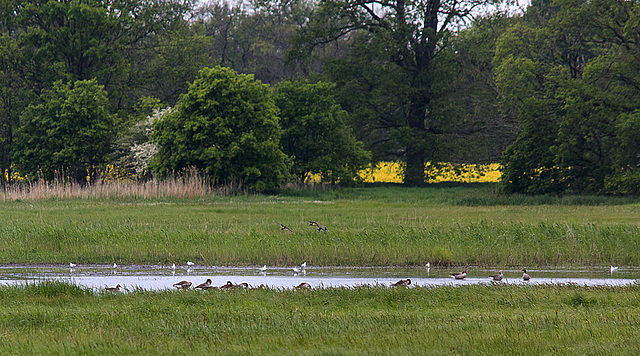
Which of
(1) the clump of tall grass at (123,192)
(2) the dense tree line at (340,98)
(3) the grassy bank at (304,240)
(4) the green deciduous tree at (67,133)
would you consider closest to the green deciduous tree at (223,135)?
(2) the dense tree line at (340,98)

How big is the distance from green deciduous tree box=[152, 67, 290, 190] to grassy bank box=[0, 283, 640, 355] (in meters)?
27.8

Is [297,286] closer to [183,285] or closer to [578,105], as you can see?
[183,285]

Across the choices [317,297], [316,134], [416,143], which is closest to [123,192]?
[316,134]

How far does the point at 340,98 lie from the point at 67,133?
60.4ft

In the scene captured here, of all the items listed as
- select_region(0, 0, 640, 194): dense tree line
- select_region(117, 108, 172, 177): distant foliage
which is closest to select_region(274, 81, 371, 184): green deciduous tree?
select_region(0, 0, 640, 194): dense tree line

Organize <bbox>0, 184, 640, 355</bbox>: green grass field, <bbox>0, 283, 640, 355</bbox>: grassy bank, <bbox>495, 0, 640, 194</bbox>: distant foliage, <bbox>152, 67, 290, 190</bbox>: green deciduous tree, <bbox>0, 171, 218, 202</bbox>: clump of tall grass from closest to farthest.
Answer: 1. <bbox>0, 283, 640, 355</bbox>: grassy bank
2. <bbox>0, 184, 640, 355</bbox>: green grass field
3. <bbox>0, 171, 218, 202</bbox>: clump of tall grass
4. <bbox>495, 0, 640, 194</bbox>: distant foliage
5. <bbox>152, 67, 290, 190</bbox>: green deciduous tree

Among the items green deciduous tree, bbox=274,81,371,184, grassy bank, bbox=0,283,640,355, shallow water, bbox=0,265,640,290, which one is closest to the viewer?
grassy bank, bbox=0,283,640,355

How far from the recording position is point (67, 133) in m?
49.2

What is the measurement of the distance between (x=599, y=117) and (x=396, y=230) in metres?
23.3

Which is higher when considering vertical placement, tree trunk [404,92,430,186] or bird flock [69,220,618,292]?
tree trunk [404,92,430,186]

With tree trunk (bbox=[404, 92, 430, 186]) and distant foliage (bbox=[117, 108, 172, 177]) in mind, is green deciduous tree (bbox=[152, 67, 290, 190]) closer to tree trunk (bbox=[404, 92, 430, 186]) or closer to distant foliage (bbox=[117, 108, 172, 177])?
distant foliage (bbox=[117, 108, 172, 177])

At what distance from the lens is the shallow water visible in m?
15.8

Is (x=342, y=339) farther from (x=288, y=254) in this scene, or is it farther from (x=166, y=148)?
(x=166, y=148)

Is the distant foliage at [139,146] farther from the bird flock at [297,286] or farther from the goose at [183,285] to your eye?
the goose at [183,285]
